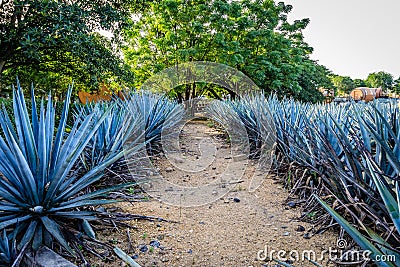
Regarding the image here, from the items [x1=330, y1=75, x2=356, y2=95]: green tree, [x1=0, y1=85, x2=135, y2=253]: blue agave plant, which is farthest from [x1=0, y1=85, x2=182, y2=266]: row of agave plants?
[x1=330, y1=75, x2=356, y2=95]: green tree

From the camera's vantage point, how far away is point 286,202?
3535mm

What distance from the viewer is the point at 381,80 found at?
60.8m

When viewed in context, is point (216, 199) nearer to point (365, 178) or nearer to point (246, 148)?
point (365, 178)

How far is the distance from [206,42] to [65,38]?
10.8 metres

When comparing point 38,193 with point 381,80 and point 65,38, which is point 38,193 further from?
point 381,80

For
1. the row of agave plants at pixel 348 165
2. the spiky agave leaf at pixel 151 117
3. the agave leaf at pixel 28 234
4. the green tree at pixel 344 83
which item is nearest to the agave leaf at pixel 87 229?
the agave leaf at pixel 28 234

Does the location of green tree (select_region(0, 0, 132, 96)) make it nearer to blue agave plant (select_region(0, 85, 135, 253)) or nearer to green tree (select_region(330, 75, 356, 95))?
blue agave plant (select_region(0, 85, 135, 253))

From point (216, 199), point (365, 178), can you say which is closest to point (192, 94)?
point (216, 199)

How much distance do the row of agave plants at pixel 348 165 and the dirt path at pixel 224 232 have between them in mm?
248

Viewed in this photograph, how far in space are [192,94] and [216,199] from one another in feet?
45.4

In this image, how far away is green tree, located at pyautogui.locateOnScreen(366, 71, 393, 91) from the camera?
57500 millimetres

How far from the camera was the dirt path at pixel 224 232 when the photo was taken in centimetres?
235

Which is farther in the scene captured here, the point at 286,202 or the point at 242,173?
the point at 242,173

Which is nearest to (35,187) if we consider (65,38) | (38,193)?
(38,193)
